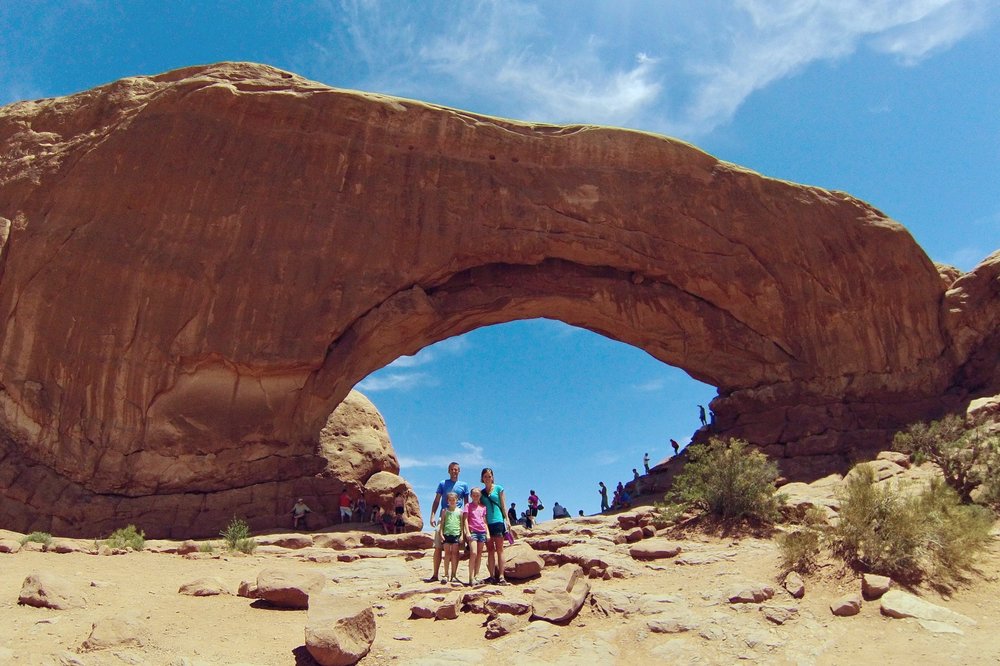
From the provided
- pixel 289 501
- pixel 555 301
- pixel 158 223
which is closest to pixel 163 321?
pixel 158 223

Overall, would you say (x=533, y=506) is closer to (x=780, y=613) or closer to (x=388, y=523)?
(x=388, y=523)

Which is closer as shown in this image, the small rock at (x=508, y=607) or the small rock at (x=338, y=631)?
the small rock at (x=338, y=631)

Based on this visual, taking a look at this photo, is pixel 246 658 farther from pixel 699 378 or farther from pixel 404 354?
pixel 699 378

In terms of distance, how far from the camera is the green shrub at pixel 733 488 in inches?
486

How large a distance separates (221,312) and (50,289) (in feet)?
13.6

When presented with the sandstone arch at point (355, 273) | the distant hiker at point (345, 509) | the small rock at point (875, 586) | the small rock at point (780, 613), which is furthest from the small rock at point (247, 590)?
the distant hiker at point (345, 509)

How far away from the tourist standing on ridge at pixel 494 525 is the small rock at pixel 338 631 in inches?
103

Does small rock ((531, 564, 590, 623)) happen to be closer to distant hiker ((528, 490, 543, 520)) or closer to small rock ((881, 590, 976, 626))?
small rock ((881, 590, 976, 626))

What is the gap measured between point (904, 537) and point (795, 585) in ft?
4.81

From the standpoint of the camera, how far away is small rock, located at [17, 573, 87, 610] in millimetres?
7926

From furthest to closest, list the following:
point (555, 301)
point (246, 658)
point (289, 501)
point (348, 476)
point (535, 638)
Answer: point (555, 301)
point (348, 476)
point (289, 501)
point (535, 638)
point (246, 658)

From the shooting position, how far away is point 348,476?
20562 mm

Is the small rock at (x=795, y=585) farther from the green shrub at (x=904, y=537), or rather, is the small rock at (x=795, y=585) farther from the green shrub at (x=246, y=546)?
the green shrub at (x=246, y=546)

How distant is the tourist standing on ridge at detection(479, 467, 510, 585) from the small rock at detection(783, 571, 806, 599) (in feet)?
11.2
